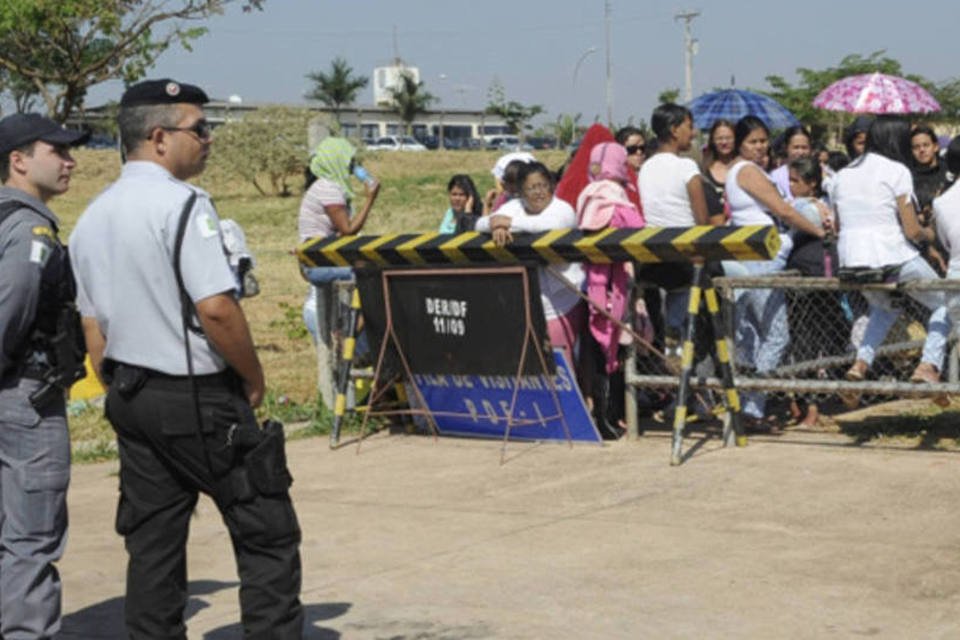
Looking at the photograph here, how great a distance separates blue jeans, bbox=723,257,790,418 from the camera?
9680mm

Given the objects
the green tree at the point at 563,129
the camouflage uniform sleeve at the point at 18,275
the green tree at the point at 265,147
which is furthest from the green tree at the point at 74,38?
Result: the green tree at the point at 563,129

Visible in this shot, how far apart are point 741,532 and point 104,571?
2.91 meters

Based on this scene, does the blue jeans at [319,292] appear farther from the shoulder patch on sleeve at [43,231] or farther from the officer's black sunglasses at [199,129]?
the officer's black sunglasses at [199,129]

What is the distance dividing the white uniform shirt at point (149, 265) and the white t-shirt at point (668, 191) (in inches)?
204

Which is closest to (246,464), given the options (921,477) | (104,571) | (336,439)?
(104,571)

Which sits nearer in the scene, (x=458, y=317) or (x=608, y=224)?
(x=608, y=224)

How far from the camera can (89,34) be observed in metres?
18.8

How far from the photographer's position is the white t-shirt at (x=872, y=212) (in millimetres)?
8961

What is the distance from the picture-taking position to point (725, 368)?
9.02m

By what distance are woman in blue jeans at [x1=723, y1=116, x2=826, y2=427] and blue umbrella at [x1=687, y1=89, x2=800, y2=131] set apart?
6.23 metres

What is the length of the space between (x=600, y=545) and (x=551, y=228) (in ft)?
9.34

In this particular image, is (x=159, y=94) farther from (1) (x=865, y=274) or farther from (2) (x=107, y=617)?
(1) (x=865, y=274)

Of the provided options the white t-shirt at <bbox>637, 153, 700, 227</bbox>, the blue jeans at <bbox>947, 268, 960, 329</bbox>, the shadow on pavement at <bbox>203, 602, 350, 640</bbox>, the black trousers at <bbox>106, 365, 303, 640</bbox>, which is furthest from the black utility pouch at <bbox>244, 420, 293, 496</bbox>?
the white t-shirt at <bbox>637, 153, 700, 227</bbox>

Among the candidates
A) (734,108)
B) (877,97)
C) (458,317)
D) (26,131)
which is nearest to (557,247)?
(458,317)
